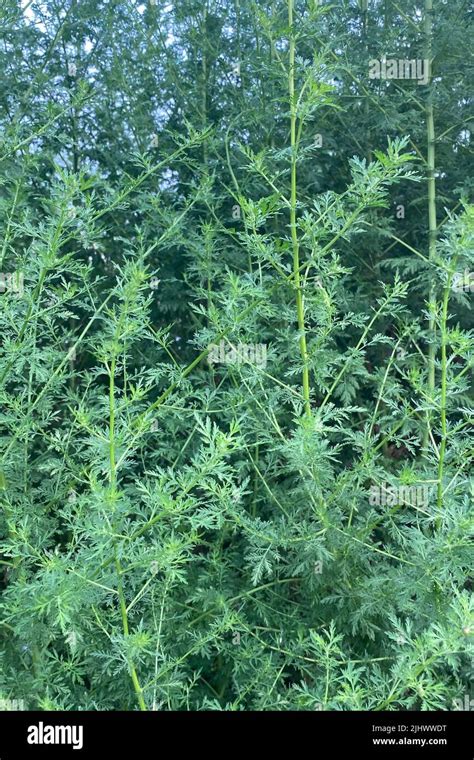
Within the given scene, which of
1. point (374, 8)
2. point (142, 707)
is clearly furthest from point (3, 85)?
point (142, 707)

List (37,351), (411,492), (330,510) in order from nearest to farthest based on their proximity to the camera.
A: (411,492) < (330,510) < (37,351)

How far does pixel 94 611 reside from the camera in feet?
9.43

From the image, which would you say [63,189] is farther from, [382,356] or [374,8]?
[374,8]

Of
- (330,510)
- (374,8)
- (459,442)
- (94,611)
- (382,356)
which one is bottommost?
(94,611)

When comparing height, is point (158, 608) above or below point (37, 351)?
below

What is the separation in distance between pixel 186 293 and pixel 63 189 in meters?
1.26

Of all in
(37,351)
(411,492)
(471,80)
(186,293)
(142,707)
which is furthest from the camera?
(186,293)

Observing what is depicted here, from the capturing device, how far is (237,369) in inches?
129

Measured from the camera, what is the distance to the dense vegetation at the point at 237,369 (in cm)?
286

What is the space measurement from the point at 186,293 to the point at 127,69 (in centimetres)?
125

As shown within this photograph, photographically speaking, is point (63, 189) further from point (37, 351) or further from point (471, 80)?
point (471, 80)

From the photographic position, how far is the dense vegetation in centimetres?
286

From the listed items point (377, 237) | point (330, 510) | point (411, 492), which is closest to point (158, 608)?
point (330, 510)

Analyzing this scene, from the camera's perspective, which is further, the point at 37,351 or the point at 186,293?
the point at 186,293
